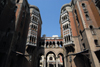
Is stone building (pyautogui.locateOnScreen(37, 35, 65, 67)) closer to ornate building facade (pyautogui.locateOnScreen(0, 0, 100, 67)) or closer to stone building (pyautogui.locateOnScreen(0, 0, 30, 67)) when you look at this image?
ornate building facade (pyautogui.locateOnScreen(0, 0, 100, 67))

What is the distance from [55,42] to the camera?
3047 centimetres

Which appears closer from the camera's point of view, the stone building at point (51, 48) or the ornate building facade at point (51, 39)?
the ornate building facade at point (51, 39)

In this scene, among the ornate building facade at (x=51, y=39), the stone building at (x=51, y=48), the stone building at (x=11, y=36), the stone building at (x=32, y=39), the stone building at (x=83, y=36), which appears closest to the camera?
the stone building at (x=11, y=36)

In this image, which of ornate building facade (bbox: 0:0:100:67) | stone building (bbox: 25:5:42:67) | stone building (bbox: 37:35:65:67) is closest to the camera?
ornate building facade (bbox: 0:0:100:67)

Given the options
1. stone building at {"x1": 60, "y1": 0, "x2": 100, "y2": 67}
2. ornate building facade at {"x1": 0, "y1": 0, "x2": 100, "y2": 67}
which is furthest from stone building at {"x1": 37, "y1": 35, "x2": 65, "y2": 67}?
stone building at {"x1": 60, "y1": 0, "x2": 100, "y2": 67}

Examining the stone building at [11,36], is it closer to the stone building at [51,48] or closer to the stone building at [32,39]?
the stone building at [32,39]

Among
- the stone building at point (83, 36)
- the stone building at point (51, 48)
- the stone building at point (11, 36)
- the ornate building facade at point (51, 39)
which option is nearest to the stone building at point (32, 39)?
the ornate building facade at point (51, 39)

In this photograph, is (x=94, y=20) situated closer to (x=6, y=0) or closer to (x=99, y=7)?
(x=99, y=7)

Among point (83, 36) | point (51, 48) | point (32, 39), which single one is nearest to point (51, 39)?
point (51, 48)

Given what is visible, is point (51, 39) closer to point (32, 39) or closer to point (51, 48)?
point (51, 48)

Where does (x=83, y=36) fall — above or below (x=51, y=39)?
below

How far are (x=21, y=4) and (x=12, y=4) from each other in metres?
3.21

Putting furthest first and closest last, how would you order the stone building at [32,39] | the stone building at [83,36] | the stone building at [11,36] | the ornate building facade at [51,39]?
the stone building at [32,39] → the ornate building facade at [51,39] → the stone building at [83,36] → the stone building at [11,36]

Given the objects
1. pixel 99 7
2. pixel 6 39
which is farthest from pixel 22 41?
pixel 99 7
